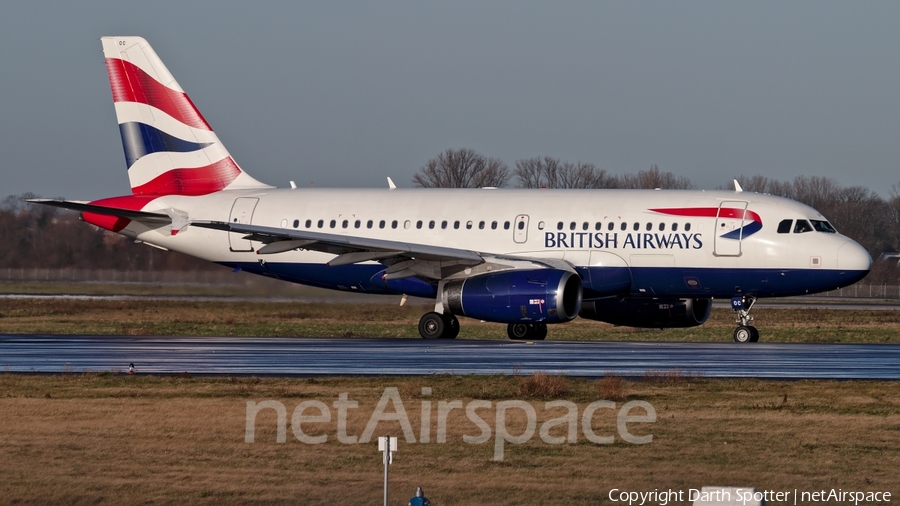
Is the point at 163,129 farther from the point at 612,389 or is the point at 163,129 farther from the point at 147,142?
the point at 612,389

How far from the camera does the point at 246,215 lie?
32906mm

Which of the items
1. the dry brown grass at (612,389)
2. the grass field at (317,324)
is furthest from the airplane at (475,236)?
the dry brown grass at (612,389)

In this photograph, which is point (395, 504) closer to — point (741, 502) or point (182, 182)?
point (741, 502)

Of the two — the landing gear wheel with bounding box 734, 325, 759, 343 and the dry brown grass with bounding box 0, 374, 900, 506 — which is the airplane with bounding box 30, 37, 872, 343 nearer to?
the landing gear wheel with bounding box 734, 325, 759, 343

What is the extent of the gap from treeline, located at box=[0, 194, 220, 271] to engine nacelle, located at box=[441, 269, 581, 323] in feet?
A: 49.0

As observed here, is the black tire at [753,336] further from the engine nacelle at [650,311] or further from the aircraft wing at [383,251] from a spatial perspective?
the aircraft wing at [383,251]

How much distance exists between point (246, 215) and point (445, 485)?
884 inches

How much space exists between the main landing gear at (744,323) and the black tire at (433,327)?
21.9 feet

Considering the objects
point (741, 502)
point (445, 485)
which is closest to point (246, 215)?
point (445, 485)

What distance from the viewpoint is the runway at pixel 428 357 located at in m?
20.3

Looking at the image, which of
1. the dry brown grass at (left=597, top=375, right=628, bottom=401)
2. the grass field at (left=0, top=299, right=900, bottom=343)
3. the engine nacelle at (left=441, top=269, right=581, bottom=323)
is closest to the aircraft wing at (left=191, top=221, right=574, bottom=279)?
the engine nacelle at (left=441, top=269, right=581, bottom=323)

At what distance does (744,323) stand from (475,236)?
6643 millimetres

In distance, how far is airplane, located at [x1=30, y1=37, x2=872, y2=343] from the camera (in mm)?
28594

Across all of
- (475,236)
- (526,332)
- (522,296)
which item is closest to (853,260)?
(522,296)
